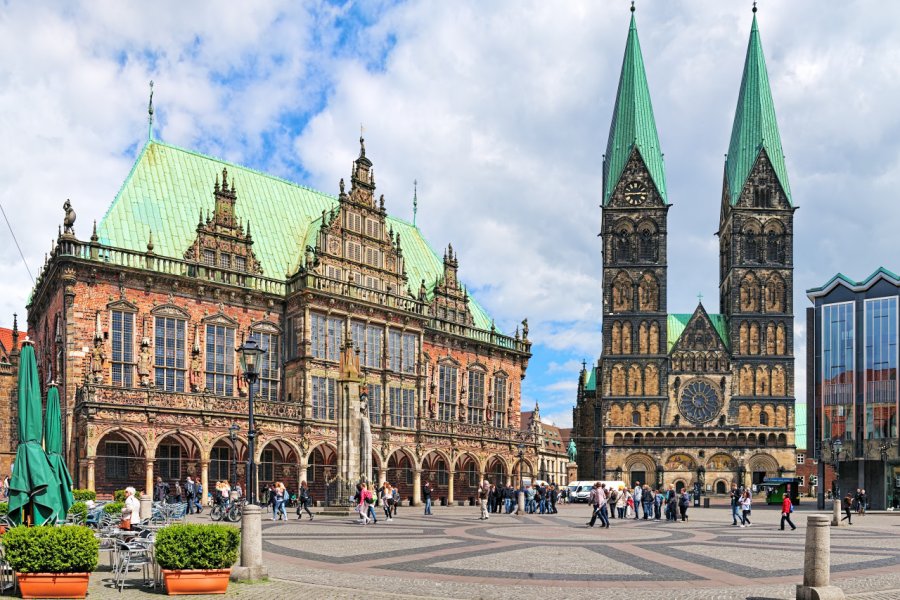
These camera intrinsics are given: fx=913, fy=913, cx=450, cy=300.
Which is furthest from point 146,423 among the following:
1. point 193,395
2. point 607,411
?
point 607,411

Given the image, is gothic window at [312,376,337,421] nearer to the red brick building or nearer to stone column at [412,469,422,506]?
the red brick building

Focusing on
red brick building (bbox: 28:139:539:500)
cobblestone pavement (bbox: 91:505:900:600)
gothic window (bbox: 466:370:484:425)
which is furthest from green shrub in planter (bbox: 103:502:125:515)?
gothic window (bbox: 466:370:484:425)

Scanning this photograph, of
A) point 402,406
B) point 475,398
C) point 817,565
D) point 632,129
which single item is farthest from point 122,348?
point 632,129

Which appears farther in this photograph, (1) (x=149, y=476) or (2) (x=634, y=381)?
(2) (x=634, y=381)

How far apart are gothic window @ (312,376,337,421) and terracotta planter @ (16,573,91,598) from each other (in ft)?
116

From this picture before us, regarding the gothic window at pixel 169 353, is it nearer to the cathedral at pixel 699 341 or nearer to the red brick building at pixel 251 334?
the red brick building at pixel 251 334

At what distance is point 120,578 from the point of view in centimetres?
1529

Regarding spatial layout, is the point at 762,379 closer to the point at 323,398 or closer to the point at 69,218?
the point at 323,398

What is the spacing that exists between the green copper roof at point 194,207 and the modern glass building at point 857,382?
1158 inches

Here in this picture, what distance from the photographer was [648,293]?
92188 millimetres

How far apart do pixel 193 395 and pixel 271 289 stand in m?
9.22

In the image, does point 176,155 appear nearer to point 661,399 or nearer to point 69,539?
point 69,539

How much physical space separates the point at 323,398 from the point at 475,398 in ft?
52.8

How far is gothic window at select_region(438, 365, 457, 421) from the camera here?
196ft
